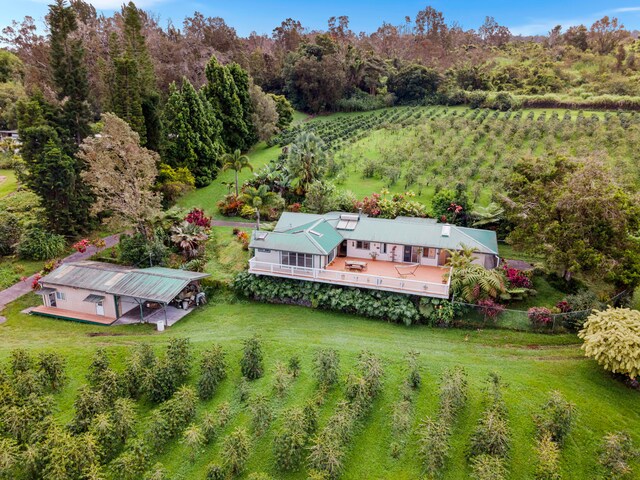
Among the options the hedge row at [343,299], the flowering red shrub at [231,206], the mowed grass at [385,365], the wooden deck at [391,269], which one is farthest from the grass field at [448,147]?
the mowed grass at [385,365]

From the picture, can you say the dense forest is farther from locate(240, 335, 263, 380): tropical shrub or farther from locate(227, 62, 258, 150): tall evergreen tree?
locate(240, 335, 263, 380): tropical shrub

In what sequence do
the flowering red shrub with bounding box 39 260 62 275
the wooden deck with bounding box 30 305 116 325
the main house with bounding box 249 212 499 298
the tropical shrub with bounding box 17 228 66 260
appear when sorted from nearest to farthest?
the wooden deck with bounding box 30 305 116 325 → the main house with bounding box 249 212 499 298 → the flowering red shrub with bounding box 39 260 62 275 → the tropical shrub with bounding box 17 228 66 260

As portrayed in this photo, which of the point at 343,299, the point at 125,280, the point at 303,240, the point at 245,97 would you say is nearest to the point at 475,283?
the point at 343,299

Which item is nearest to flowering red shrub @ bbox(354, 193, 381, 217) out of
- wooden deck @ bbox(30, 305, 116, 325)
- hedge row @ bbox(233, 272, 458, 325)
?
hedge row @ bbox(233, 272, 458, 325)

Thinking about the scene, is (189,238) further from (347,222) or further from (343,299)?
(343,299)

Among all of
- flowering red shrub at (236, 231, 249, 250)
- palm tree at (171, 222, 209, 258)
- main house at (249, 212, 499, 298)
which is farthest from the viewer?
flowering red shrub at (236, 231, 249, 250)
